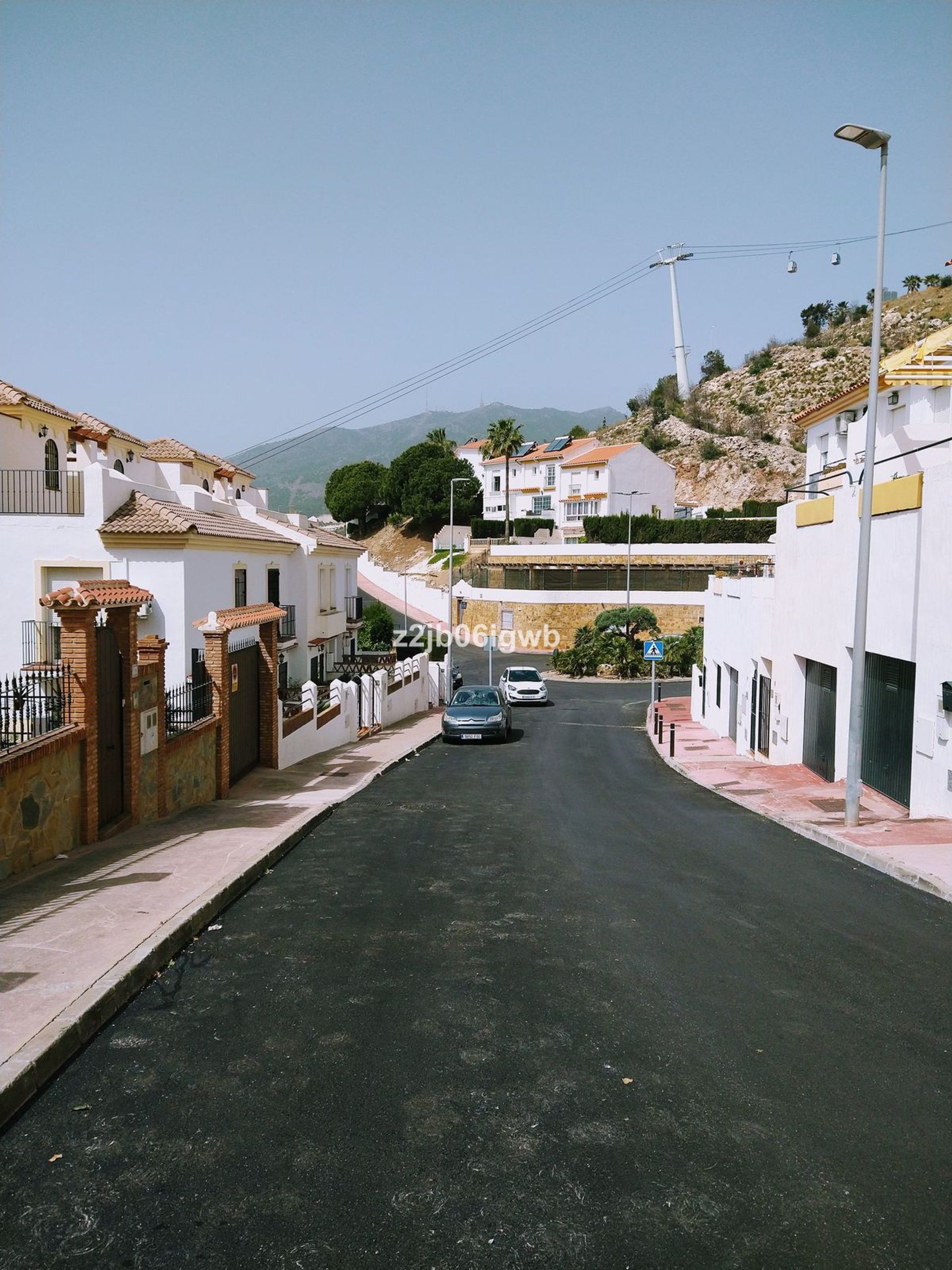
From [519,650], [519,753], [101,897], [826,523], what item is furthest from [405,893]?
[519,650]

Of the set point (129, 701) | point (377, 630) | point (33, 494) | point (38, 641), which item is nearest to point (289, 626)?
point (33, 494)

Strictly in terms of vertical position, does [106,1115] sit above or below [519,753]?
above

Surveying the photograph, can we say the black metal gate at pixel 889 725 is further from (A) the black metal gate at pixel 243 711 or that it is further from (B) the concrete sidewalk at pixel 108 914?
(A) the black metal gate at pixel 243 711

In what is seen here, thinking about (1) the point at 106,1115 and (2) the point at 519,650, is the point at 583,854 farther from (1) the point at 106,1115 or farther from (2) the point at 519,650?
(2) the point at 519,650

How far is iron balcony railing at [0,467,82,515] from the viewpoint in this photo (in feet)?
82.5

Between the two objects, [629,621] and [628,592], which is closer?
[629,621]

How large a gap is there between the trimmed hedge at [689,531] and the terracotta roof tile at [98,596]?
5735 centimetres

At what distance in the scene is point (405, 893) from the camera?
956 centimetres

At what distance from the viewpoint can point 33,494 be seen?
25609mm

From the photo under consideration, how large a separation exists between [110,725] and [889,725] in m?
12.2

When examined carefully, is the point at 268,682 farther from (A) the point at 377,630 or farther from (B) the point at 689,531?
(B) the point at 689,531

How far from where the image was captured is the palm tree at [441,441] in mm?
101500

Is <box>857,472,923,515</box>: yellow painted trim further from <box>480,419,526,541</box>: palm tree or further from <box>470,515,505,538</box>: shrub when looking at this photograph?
<box>480,419,526,541</box>: palm tree

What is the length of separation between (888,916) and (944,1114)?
14.4 feet
